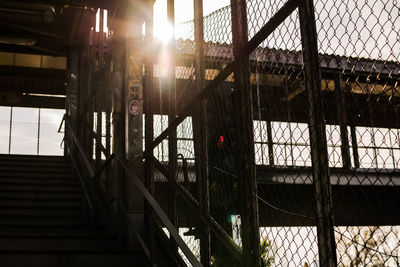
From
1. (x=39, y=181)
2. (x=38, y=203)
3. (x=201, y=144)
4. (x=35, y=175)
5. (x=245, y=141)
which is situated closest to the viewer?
(x=245, y=141)

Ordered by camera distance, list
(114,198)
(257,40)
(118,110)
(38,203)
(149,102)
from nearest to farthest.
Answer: (257,40)
(149,102)
(114,198)
(118,110)
(38,203)

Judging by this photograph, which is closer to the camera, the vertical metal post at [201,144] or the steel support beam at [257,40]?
the steel support beam at [257,40]

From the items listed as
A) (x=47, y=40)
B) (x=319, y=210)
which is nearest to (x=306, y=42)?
(x=319, y=210)

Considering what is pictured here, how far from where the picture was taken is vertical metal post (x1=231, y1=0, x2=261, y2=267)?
2.60 m

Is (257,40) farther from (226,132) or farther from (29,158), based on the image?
(29,158)

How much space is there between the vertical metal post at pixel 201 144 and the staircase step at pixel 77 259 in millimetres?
803

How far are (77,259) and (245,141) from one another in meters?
2.10

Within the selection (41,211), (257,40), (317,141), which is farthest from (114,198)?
(317,141)

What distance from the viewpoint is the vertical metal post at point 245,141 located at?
8.52 ft

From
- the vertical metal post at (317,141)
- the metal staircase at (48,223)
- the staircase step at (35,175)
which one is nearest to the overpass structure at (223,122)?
the vertical metal post at (317,141)

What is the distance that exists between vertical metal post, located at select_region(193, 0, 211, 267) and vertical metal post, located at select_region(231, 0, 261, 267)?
586 millimetres

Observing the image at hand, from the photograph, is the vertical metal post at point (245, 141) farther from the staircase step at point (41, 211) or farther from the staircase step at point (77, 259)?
the staircase step at point (41, 211)

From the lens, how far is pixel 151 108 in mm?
4809

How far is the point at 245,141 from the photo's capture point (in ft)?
8.91
